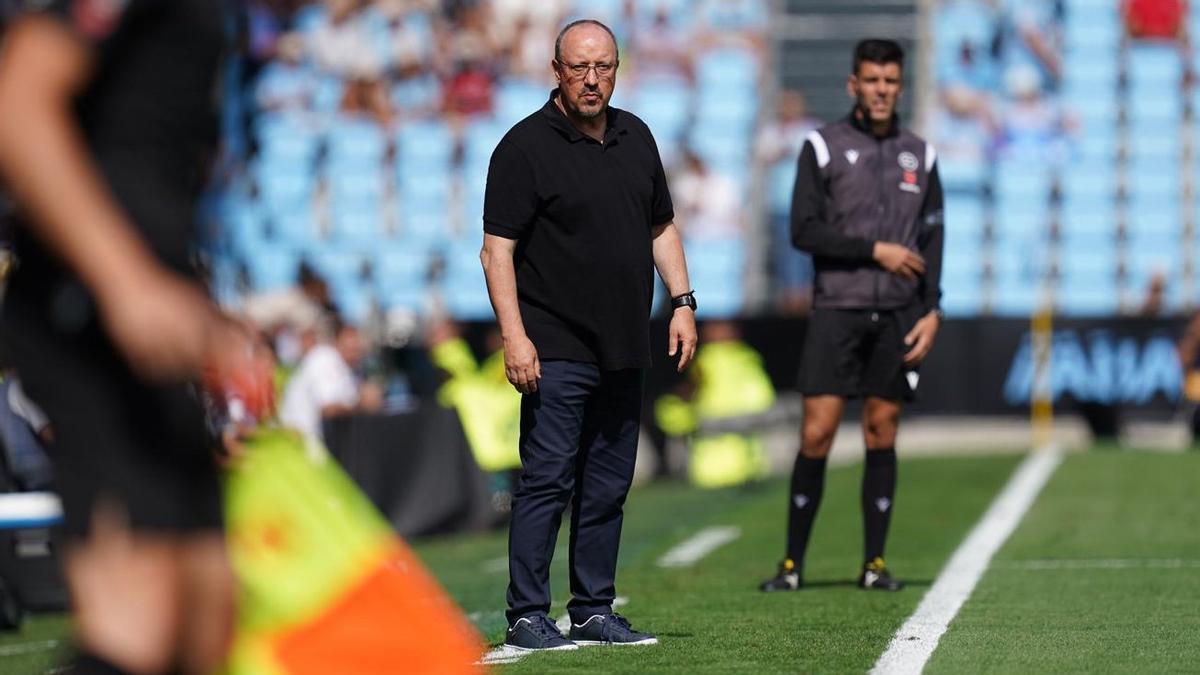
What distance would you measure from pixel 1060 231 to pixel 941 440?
3.37 metres

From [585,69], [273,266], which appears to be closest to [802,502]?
[585,69]

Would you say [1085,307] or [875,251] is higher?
[875,251]

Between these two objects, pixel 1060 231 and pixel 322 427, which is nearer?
pixel 322 427

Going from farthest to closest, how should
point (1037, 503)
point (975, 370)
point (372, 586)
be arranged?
point (975, 370) → point (1037, 503) → point (372, 586)

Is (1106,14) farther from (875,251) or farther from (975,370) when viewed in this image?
(875,251)

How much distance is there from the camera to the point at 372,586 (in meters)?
3.79

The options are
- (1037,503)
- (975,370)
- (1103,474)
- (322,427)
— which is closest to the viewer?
(1037,503)

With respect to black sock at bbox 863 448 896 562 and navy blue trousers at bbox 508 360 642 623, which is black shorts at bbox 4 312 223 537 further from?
black sock at bbox 863 448 896 562

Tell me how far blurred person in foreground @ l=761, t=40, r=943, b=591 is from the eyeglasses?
1.96 metres

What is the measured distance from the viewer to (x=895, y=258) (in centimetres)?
805

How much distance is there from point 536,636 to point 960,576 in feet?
9.57

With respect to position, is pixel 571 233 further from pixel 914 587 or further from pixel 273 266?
pixel 273 266

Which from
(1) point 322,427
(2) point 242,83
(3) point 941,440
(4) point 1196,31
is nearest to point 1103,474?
(1) point 322,427

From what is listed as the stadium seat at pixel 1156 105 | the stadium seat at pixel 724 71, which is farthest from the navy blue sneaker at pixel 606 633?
the stadium seat at pixel 724 71
